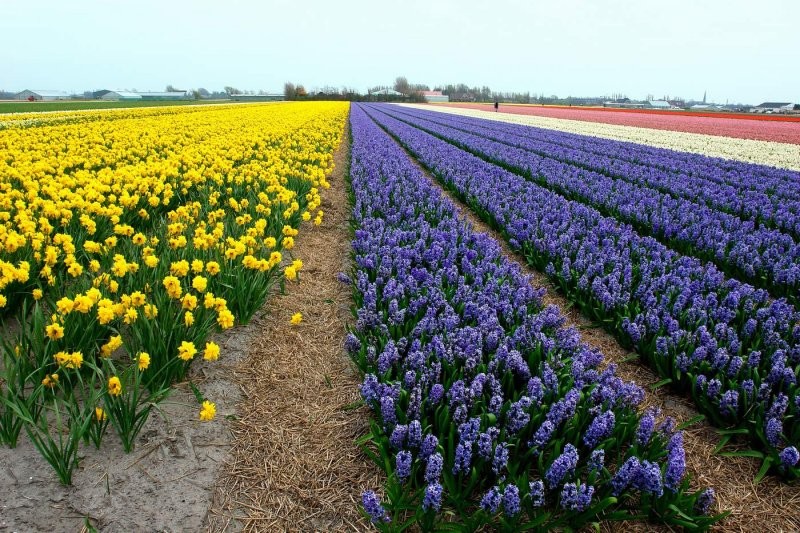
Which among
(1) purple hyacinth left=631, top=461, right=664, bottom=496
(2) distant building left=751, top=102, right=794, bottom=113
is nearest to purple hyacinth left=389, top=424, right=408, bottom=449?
(1) purple hyacinth left=631, top=461, right=664, bottom=496

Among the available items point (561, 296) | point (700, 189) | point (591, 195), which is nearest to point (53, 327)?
point (561, 296)

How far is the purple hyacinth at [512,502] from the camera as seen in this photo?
8.08 ft

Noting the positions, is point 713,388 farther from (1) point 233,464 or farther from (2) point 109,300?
(2) point 109,300

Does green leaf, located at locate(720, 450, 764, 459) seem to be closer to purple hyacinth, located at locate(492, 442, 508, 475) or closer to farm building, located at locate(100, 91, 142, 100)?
purple hyacinth, located at locate(492, 442, 508, 475)

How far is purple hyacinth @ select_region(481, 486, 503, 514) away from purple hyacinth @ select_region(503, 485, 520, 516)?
0.13 feet

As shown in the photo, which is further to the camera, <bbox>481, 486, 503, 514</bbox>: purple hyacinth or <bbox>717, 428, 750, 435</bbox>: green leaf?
<bbox>717, 428, 750, 435</bbox>: green leaf

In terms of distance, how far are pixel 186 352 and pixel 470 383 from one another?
1996mm

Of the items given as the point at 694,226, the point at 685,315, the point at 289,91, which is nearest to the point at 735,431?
the point at 685,315

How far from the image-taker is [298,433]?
347 centimetres

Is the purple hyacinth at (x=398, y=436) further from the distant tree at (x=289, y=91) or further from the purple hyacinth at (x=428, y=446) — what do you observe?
the distant tree at (x=289, y=91)

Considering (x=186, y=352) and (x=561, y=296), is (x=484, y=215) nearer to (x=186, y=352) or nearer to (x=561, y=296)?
(x=561, y=296)

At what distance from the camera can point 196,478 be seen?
2930 mm

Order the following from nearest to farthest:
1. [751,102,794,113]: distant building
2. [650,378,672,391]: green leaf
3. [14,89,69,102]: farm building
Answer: [650,378,672,391]: green leaf < [751,102,794,113]: distant building < [14,89,69,102]: farm building

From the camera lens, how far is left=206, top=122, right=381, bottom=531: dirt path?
2.79 metres
